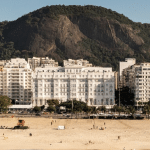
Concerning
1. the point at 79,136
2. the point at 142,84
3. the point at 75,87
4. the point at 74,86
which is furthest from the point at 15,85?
the point at 79,136

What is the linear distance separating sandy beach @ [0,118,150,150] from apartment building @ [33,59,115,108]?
3439 centimetres

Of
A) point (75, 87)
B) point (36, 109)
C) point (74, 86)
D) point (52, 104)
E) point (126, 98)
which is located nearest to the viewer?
point (36, 109)

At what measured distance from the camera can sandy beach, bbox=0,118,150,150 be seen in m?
78.7

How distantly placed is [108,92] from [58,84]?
63.2 feet

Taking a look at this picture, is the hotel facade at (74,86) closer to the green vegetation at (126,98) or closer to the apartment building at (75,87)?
the apartment building at (75,87)

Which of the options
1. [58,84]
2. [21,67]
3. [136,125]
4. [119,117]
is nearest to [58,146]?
[136,125]

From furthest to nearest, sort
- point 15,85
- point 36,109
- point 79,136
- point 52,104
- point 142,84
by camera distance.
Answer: point 15,85 → point 142,84 → point 52,104 → point 36,109 → point 79,136

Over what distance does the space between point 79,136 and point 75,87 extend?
6425cm

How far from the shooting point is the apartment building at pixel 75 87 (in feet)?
502

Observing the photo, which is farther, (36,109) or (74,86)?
(74,86)

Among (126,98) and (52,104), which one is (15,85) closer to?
(52,104)

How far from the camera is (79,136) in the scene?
294 feet

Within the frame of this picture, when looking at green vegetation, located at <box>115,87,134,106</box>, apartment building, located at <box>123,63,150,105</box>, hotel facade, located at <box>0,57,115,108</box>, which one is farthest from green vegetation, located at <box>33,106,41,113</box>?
apartment building, located at <box>123,63,150,105</box>

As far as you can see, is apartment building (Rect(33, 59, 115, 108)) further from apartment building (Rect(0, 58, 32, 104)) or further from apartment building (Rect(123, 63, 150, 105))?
apartment building (Rect(0, 58, 32, 104))
